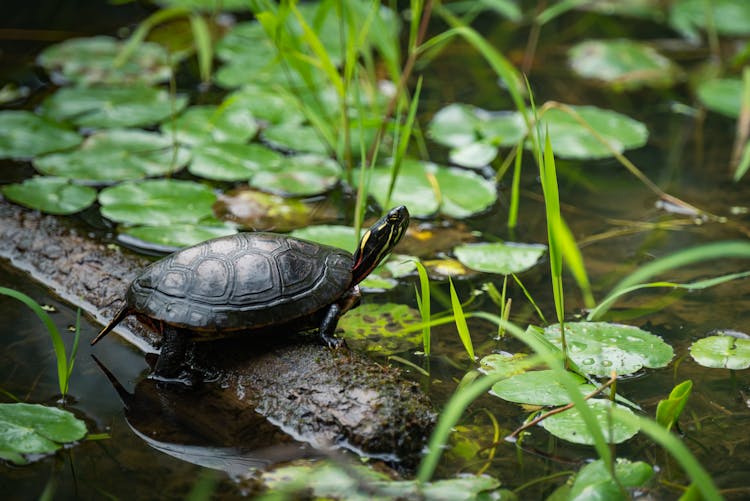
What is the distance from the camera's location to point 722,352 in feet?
9.70

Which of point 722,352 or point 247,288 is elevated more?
point 247,288

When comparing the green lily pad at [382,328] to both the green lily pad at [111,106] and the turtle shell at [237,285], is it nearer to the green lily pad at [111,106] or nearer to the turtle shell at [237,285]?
the turtle shell at [237,285]

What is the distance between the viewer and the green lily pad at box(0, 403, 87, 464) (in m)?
2.37

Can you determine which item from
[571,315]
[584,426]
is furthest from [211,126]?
[584,426]

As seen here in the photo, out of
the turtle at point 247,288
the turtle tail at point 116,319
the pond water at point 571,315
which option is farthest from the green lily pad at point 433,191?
the turtle tail at point 116,319

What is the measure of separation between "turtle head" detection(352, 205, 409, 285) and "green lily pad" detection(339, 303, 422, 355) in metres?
0.28

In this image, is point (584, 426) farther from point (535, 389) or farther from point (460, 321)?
point (460, 321)

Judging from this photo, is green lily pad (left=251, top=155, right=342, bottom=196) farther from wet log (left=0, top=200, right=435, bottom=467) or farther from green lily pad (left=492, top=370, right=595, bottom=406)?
green lily pad (left=492, top=370, right=595, bottom=406)

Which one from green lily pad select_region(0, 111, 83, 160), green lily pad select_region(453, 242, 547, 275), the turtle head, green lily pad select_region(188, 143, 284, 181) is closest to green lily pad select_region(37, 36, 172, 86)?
green lily pad select_region(0, 111, 83, 160)

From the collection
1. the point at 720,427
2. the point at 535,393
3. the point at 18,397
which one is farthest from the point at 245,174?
the point at 720,427

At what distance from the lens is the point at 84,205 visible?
12.6ft

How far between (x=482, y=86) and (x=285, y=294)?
141 inches

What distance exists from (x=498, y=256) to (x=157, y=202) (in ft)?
5.41

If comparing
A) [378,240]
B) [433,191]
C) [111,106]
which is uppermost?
[378,240]
